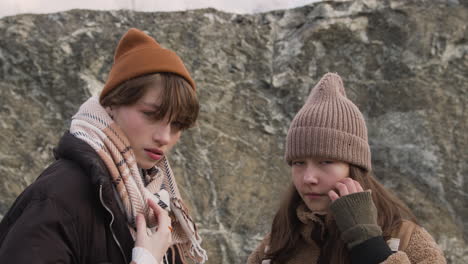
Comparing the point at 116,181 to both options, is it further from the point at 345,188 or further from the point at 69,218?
the point at 345,188

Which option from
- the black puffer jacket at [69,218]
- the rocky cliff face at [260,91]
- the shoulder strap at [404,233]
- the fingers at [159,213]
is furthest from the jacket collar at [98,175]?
the rocky cliff face at [260,91]

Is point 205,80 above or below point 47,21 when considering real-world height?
below

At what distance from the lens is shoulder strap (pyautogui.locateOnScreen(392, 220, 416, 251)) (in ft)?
6.05

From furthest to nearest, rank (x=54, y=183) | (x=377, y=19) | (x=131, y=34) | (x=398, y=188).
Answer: (x=377, y=19) → (x=398, y=188) → (x=131, y=34) → (x=54, y=183)

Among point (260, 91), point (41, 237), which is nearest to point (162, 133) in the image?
point (41, 237)

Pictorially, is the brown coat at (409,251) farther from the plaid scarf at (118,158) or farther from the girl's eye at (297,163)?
the plaid scarf at (118,158)

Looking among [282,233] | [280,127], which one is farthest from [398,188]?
[282,233]

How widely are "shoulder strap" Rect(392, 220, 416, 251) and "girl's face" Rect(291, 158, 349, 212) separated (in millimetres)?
274

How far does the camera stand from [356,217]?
5.77 feet

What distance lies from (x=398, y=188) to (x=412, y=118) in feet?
2.53

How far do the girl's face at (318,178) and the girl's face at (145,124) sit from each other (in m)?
0.56

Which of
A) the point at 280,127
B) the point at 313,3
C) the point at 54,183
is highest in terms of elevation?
the point at 54,183

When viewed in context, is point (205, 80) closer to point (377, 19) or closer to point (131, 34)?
point (377, 19)

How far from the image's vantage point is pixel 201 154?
214 inches
